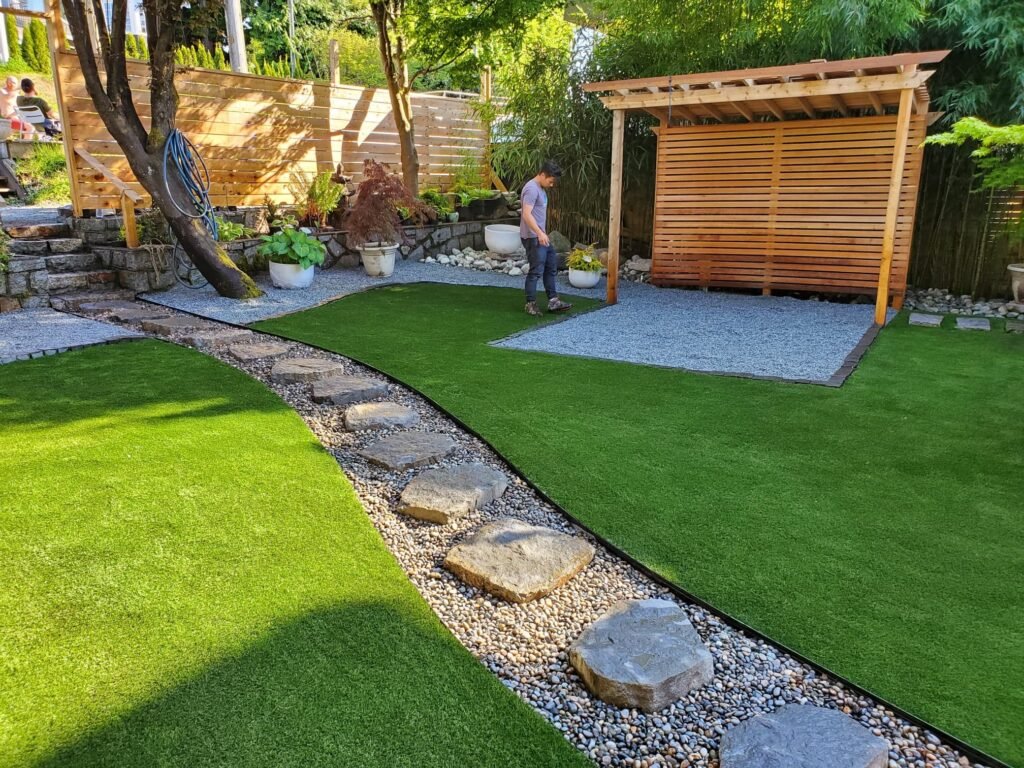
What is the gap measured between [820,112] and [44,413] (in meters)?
7.50

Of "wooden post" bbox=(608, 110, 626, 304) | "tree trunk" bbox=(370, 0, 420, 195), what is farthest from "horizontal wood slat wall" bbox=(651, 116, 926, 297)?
"tree trunk" bbox=(370, 0, 420, 195)

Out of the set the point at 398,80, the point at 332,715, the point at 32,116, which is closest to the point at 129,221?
the point at 398,80

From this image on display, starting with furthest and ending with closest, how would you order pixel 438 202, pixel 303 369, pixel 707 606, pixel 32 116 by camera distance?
pixel 32 116 → pixel 438 202 → pixel 303 369 → pixel 707 606

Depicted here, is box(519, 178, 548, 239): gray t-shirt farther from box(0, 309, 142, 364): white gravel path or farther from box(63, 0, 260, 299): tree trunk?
box(0, 309, 142, 364): white gravel path

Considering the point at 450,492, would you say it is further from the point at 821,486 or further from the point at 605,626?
the point at 821,486

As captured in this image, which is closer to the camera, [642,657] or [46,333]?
[642,657]

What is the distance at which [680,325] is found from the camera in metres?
6.35

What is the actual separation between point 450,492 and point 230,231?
5789 millimetres

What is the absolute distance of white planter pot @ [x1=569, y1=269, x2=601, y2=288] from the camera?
8.15 metres

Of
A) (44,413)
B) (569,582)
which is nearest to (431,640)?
(569,582)

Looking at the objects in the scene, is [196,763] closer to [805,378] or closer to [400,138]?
[805,378]

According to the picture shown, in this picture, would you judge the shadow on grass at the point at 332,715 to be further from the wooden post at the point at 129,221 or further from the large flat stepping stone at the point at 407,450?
the wooden post at the point at 129,221

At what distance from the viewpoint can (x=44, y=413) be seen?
3572mm

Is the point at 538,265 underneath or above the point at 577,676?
above
